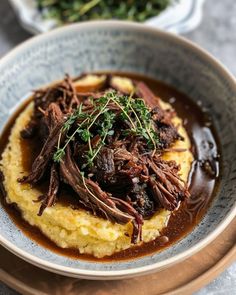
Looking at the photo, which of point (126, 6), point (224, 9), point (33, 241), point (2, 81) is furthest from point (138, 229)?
point (224, 9)

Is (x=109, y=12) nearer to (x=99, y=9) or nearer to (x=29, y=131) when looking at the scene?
(x=99, y=9)

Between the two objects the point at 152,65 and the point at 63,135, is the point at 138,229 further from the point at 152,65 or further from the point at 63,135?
the point at 152,65

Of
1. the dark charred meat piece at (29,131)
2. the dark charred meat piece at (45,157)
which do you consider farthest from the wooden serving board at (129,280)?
the dark charred meat piece at (29,131)

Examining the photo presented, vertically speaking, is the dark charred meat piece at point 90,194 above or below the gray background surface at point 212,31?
below

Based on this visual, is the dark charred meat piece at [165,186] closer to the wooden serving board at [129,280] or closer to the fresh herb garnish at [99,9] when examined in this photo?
the wooden serving board at [129,280]

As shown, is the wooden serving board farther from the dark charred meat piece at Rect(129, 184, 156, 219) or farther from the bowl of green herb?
the bowl of green herb
